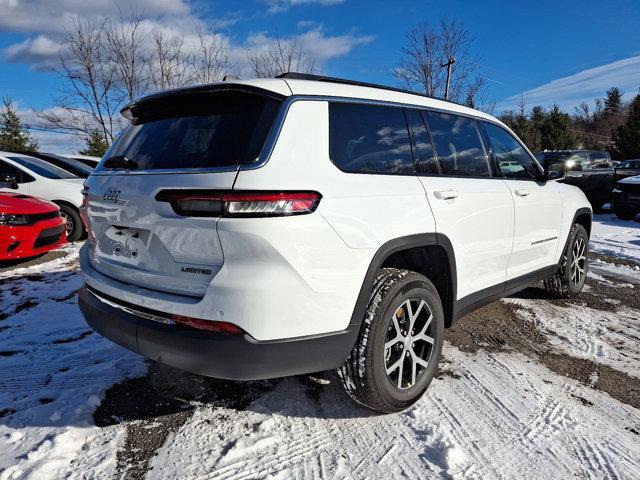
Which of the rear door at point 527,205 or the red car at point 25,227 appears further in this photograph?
the red car at point 25,227

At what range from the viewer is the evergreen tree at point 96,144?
60.2 feet

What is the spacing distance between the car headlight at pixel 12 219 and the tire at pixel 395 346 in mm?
5212

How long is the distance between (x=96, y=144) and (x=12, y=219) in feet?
49.5

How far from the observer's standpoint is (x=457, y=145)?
10.1 ft

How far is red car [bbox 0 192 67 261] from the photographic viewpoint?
5.44m

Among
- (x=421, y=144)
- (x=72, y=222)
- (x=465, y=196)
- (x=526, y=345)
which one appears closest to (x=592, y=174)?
(x=526, y=345)

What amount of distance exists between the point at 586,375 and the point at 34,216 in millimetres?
6406

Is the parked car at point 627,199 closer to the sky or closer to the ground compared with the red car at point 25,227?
closer to the ground

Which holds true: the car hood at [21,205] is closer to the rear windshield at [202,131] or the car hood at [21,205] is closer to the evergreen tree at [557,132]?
the rear windshield at [202,131]

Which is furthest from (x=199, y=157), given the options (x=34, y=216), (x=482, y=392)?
(x=34, y=216)

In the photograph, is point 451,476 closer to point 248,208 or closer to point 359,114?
point 248,208

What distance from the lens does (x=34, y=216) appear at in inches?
227

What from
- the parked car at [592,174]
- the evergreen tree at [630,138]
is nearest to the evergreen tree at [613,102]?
the evergreen tree at [630,138]

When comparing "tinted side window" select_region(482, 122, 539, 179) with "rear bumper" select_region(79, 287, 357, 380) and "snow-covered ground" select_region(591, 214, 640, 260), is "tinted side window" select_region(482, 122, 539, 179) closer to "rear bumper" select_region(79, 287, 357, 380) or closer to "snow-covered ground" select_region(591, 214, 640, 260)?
"rear bumper" select_region(79, 287, 357, 380)
